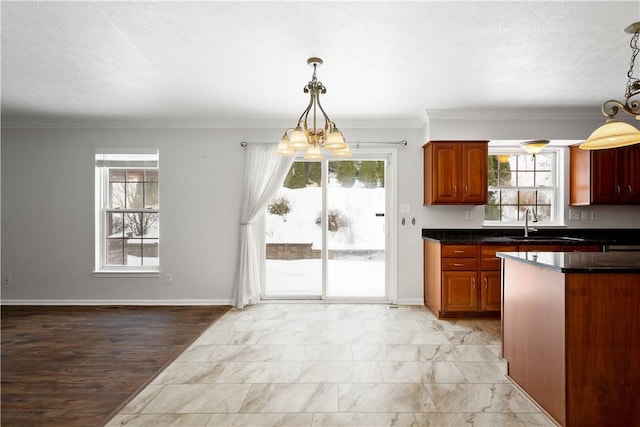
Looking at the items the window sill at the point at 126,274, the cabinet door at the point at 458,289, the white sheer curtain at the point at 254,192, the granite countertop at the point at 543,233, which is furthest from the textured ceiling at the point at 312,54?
the window sill at the point at 126,274

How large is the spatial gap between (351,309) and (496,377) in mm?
2007

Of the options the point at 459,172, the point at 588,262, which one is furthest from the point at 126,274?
the point at 588,262

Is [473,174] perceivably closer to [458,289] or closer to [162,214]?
[458,289]

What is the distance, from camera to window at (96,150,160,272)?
4.67 meters

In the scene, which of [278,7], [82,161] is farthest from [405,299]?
[82,161]

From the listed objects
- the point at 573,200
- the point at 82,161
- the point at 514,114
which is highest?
the point at 514,114

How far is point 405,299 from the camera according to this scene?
455 centimetres

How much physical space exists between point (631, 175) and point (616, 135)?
2.96 m

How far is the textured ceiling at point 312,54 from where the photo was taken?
215 cm

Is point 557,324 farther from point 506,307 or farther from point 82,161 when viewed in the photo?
point 82,161

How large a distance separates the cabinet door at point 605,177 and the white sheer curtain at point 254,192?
3659 mm

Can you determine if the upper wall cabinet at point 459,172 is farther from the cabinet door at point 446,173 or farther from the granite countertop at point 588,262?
the granite countertop at point 588,262

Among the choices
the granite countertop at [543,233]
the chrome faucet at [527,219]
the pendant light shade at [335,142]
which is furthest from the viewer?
the granite countertop at [543,233]

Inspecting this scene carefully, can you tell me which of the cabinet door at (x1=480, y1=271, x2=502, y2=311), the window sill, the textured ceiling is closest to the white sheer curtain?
the textured ceiling
